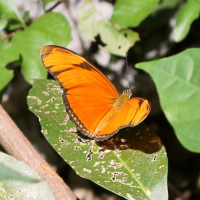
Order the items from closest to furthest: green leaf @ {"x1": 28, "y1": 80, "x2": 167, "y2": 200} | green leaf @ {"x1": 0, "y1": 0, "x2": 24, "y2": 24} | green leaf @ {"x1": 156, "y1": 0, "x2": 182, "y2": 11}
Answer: green leaf @ {"x1": 28, "y1": 80, "x2": 167, "y2": 200} → green leaf @ {"x1": 0, "y1": 0, "x2": 24, "y2": 24} → green leaf @ {"x1": 156, "y1": 0, "x2": 182, "y2": 11}

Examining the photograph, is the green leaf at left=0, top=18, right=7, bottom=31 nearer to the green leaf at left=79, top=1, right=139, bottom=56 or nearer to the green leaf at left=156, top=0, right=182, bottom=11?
the green leaf at left=79, top=1, right=139, bottom=56

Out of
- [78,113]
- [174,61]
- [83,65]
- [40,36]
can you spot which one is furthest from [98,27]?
[174,61]

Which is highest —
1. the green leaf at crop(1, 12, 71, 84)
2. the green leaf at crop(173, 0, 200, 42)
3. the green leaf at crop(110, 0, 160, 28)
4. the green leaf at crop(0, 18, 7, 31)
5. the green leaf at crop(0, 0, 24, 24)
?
the green leaf at crop(0, 0, 24, 24)

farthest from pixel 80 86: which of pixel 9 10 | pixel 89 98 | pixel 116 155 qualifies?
pixel 9 10

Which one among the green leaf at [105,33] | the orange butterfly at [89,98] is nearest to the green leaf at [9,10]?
the green leaf at [105,33]

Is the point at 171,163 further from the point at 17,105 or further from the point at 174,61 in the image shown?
the point at 174,61

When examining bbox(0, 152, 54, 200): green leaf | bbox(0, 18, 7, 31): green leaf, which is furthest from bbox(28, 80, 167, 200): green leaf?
bbox(0, 18, 7, 31): green leaf
